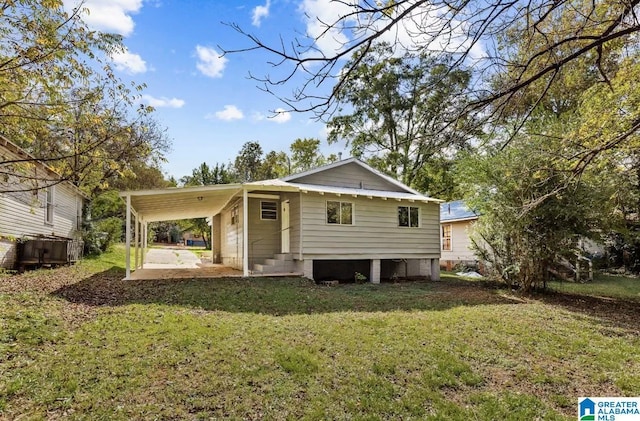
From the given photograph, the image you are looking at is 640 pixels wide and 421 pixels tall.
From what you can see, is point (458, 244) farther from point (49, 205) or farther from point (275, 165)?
point (275, 165)

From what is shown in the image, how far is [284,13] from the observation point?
3.18 m

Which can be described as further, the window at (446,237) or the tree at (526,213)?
the window at (446,237)

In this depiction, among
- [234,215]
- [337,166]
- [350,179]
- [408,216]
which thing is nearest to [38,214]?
[234,215]

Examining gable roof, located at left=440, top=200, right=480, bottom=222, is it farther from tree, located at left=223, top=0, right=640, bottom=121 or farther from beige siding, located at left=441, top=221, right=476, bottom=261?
tree, located at left=223, top=0, right=640, bottom=121

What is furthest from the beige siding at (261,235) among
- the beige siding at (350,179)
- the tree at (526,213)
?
the tree at (526,213)

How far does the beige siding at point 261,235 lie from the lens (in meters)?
13.4

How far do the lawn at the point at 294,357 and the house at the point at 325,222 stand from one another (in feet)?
11.5

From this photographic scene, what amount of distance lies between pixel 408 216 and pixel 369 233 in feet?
6.52

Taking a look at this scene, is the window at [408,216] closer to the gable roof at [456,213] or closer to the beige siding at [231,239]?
the beige siding at [231,239]

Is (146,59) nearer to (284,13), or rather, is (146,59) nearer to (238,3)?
(238,3)

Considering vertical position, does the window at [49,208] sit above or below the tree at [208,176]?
below

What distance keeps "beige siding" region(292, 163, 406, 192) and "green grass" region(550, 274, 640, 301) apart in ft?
22.6

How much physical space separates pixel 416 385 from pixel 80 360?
408 centimetres

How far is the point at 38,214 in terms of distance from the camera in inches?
536
